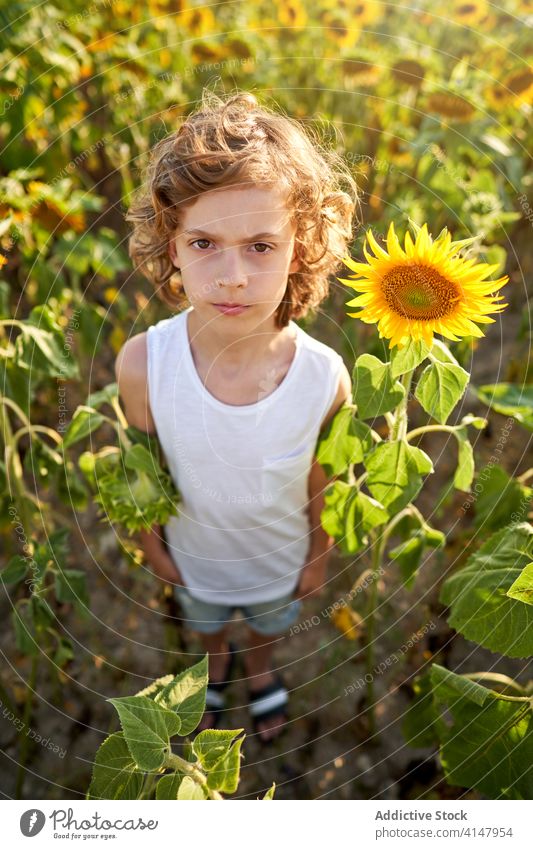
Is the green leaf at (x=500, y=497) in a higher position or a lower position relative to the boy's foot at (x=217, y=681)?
higher

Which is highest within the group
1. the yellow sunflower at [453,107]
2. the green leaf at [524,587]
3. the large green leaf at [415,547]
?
the yellow sunflower at [453,107]

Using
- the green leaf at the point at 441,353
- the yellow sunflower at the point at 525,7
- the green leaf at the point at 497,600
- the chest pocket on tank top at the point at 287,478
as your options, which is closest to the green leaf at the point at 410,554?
the green leaf at the point at 497,600

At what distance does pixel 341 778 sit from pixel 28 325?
1107 millimetres

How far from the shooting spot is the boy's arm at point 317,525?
4.08ft

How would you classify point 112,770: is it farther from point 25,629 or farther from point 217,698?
point 217,698

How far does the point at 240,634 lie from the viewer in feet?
5.89

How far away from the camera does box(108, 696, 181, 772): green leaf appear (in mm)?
825

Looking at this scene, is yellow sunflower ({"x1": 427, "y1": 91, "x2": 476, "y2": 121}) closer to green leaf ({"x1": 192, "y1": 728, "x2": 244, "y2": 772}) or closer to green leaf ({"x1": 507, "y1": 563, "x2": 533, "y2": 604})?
green leaf ({"x1": 507, "y1": 563, "x2": 533, "y2": 604})

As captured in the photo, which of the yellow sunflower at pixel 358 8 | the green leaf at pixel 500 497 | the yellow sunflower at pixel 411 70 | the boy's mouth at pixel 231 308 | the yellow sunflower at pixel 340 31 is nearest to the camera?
the boy's mouth at pixel 231 308

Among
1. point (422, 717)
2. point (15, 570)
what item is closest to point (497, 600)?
point (422, 717)

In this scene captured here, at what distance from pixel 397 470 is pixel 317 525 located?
0.44m
